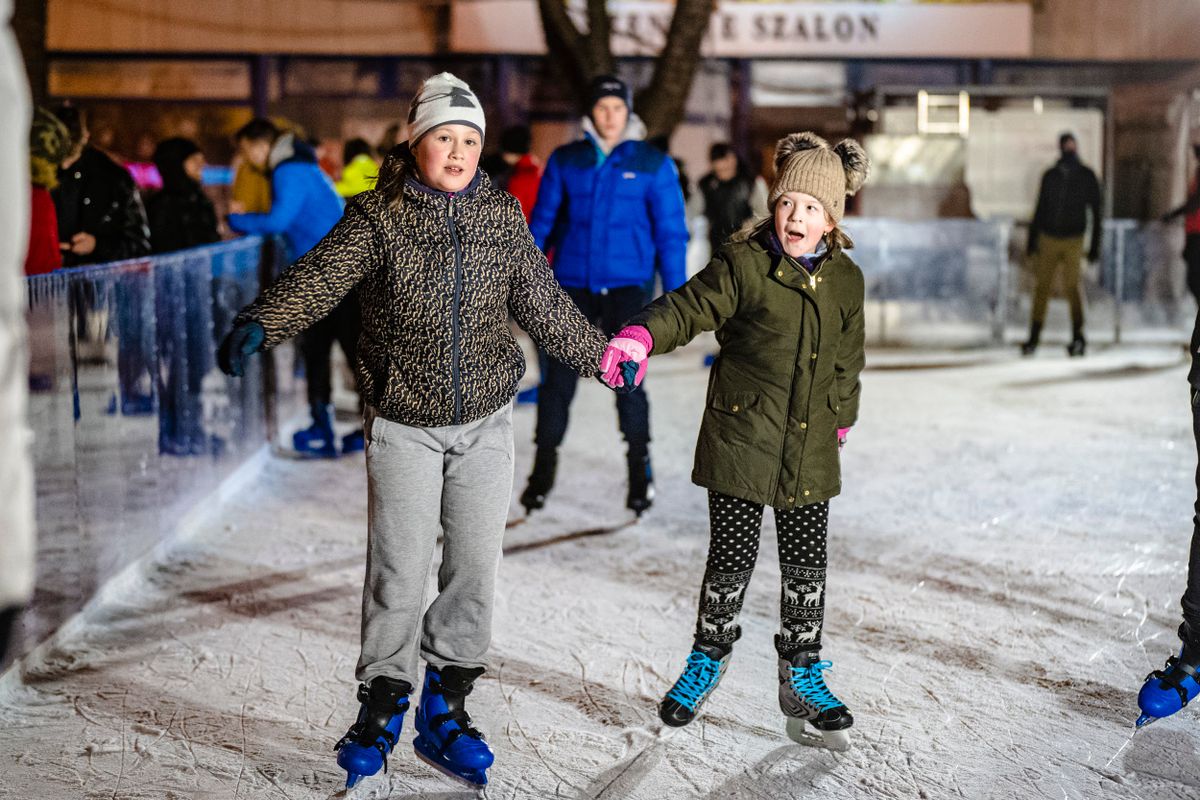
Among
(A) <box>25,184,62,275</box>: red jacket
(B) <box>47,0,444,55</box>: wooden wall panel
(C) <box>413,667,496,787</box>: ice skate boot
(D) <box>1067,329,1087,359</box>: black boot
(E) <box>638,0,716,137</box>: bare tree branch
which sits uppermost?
(B) <box>47,0,444,55</box>: wooden wall panel

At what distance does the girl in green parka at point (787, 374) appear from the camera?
11.8 ft

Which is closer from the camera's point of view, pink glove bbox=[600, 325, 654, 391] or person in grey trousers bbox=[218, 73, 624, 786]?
person in grey trousers bbox=[218, 73, 624, 786]

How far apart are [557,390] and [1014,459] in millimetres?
2902

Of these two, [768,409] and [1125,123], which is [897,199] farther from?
[768,409]

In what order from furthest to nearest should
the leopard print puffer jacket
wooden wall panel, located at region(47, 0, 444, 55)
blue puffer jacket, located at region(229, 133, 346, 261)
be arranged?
1. wooden wall panel, located at region(47, 0, 444, 55)
2. blue puffer jacket, located at region(229, 133, 346, 261)
3. the leopard print puffer jacket

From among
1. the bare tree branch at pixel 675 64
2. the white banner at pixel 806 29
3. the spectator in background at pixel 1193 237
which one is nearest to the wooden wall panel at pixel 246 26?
the white banner at pixel 806 29

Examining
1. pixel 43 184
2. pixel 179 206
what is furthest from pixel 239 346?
pixel 179 206

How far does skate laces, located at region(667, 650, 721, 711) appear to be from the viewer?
379cm

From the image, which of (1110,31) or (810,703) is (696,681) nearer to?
(810,703)

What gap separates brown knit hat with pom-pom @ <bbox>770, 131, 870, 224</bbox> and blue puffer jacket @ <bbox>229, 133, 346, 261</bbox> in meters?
4.18

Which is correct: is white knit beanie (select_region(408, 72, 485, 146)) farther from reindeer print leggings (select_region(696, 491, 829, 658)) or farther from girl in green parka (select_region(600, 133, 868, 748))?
reindeer print leggings (select_region(696, 491, 829, 658))

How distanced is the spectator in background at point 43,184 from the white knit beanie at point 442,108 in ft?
9.16

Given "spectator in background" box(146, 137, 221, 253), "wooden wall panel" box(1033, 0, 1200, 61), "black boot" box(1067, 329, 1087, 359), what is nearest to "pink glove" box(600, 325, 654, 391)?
"spectator in background" box(146, 137, 221, 253)

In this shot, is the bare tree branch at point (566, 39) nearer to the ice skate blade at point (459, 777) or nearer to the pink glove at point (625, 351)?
the pink glove at point (625, 351)
